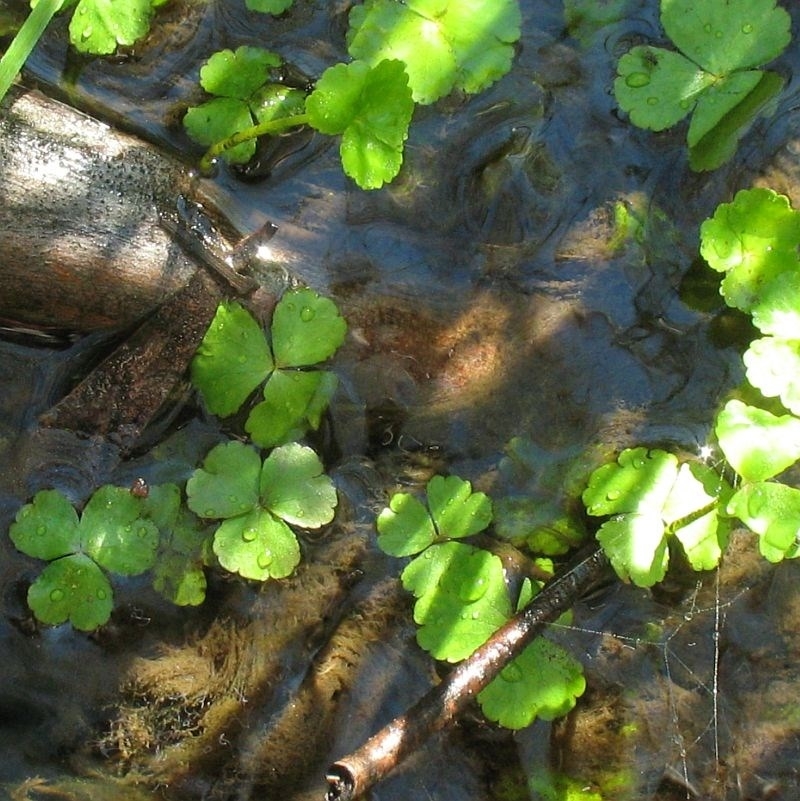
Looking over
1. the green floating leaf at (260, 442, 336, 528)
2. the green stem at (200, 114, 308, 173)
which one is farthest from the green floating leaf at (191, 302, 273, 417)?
the green stem at (200, 114, 308, 173)

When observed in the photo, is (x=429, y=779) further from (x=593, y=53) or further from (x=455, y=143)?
(x=593, y=53)

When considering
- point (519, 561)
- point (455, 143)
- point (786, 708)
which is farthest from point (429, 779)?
point (455, 143)

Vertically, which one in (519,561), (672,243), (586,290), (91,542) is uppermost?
(672,243)

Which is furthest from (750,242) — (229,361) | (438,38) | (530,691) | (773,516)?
(229,361)

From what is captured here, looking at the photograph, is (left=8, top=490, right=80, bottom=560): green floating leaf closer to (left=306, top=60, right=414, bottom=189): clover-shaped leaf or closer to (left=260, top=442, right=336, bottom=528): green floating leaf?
(left=260, top=442, right=336, bottom=528): green floating leaf

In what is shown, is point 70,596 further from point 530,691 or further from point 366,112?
point 366,112

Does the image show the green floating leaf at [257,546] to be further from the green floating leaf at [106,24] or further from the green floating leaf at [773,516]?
the green floating leaf at [106,24]

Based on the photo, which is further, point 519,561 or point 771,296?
point 519,561

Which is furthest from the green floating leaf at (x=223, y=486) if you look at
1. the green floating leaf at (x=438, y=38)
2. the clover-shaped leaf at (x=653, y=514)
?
the green floating leaf at (x=438, y=38)
